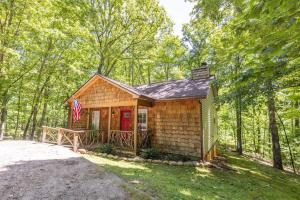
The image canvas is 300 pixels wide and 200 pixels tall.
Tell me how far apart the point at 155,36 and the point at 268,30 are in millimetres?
17033

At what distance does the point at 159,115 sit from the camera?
10.2 m

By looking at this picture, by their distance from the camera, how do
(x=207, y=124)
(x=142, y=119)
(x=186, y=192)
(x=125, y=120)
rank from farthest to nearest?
(x=125, y=120), (x=142, y=119), (x=207, y=124), (x=186, y=192)

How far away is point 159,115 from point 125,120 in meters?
2.55

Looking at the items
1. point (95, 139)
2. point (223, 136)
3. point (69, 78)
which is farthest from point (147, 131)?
point (223, 136)

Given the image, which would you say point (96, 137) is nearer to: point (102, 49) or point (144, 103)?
point (144, 103)

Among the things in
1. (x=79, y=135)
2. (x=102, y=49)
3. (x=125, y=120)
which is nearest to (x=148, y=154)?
(x=125, y=120)

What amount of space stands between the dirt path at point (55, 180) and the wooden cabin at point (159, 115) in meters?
3.63

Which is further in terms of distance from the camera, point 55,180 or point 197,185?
point 197,185

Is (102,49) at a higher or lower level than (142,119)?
higher

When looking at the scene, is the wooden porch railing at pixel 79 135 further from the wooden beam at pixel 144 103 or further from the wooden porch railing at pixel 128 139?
the wooden beam at pixel 144 103

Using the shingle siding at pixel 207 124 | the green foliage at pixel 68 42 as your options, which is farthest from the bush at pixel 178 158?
the green foliage at pixel 68 42

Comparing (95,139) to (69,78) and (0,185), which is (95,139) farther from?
(69,78)

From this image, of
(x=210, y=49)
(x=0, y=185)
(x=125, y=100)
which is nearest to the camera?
(x=0, y=185)

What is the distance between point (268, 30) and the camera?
246cm
